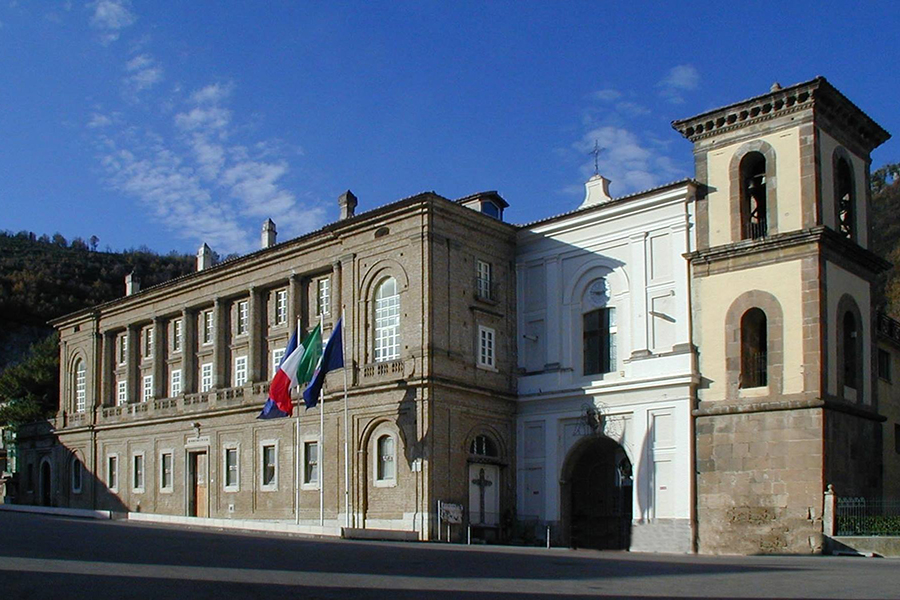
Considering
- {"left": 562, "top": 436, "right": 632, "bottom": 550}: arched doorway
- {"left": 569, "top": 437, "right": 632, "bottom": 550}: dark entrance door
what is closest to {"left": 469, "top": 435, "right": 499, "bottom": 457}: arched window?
{"left": 562, "top": 436, "right": 632, "bottom": 550}: arched doorway

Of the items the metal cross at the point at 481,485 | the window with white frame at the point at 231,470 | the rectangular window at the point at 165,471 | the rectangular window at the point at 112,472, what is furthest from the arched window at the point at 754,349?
the rectangular window at the point at 112,472

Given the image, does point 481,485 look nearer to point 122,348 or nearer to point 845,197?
point 845,197

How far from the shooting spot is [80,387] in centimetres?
6106

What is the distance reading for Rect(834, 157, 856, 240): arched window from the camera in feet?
120

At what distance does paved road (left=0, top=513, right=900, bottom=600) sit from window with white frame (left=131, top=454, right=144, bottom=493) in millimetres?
27559

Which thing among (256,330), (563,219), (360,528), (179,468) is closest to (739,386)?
(563,219)

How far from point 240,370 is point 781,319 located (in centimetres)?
2557

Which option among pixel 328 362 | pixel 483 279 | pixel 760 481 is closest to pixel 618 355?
pixel 483 279

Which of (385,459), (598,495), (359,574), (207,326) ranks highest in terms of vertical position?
(207,326)

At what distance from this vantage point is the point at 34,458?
211 feet

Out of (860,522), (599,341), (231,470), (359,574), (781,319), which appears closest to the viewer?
(359,574)

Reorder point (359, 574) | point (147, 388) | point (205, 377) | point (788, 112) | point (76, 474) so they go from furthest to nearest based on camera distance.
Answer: point (76, 474)
point (147, 388)
point (205, 377)
point (788, 112)
point (359, 574)

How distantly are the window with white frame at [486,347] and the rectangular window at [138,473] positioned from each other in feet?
73.9

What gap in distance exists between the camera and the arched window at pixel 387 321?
132 feet
